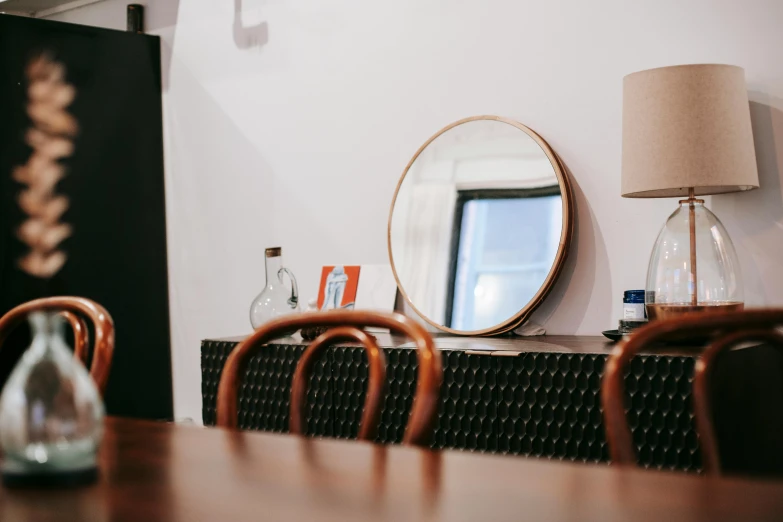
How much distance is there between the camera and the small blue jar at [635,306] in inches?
98.7

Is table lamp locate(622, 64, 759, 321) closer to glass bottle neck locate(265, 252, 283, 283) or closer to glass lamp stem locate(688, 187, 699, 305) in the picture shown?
glass lamp stem locate(688, 187, 699, 305)

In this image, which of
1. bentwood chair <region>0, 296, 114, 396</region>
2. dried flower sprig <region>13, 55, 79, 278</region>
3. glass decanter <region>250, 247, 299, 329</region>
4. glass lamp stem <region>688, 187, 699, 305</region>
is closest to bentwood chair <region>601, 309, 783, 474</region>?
bentwood chair <region>0, 296, 114, 396</region>

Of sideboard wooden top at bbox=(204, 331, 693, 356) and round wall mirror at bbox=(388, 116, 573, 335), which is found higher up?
round wall mirror at bbox=(388, 116, 573, 335)

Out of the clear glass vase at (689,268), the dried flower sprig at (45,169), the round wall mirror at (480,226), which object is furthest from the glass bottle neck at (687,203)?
the dried flower sprig at (45,169)

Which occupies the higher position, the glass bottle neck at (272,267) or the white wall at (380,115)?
the white wall at (380,115)

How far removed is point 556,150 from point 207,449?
201 centimetres

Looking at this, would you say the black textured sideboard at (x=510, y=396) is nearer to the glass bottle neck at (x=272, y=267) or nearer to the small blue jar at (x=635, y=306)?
the small blue jar at (x=635, y=306)

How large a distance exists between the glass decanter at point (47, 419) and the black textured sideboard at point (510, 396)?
155 cm

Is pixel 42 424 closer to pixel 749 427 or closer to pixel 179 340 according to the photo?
pixel 749 427

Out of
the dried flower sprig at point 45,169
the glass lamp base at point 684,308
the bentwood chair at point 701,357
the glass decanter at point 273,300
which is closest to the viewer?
the bentwood chair at point 701,357

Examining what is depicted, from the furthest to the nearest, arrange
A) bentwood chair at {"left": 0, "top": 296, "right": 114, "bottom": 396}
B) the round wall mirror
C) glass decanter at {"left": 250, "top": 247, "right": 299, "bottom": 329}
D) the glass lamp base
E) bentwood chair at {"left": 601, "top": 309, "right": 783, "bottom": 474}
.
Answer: glass decanter at {"left": 250, "top": 247, "right": 299, "bottom": 329} < the round wall mirror < the glass lamp base < bentwood chair at {"left": 0, "top": 296, "right": 114, "bottom": 396} < bentwood chair at {"left": 601, "top": 309, "right": 783, "bottom": 474}

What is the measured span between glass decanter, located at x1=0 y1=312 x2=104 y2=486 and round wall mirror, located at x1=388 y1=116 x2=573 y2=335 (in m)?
1.98

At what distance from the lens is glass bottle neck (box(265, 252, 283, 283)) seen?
10.6 ft

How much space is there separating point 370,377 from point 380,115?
2093 millimetres
